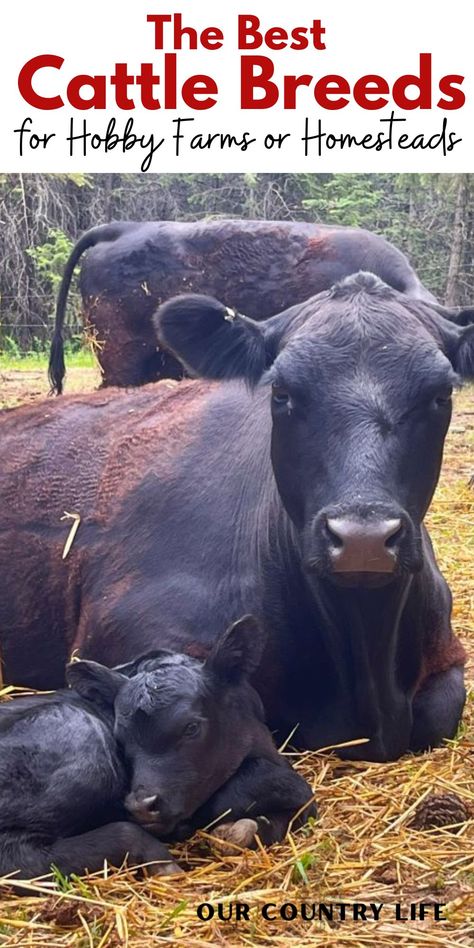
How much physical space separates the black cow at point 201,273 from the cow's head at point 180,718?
6.18m

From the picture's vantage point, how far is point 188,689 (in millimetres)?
3678

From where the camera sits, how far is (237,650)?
3836mm

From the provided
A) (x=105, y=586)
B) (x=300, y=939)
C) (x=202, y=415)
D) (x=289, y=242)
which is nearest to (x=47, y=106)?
(x=289, y=242)

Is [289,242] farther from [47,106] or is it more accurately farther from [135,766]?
[135,766]

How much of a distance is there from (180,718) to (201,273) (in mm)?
6962

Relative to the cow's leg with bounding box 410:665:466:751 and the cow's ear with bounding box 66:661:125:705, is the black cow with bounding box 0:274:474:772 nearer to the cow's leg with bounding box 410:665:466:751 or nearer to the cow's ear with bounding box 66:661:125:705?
the cow's leg with bounding box 410:665:466:751

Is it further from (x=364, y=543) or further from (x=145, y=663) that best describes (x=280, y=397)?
(x=145, y=663)

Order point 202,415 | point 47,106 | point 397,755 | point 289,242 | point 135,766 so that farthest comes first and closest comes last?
point 289,242 < point 47,106 < point 202,415 < point 397,755 < point 135,766

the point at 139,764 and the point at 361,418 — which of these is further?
the point at 361,418

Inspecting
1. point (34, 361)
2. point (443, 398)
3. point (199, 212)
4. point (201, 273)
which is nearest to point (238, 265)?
point (201, 273)

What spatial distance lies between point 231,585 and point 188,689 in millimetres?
864

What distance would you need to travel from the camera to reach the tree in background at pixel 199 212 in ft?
64.3

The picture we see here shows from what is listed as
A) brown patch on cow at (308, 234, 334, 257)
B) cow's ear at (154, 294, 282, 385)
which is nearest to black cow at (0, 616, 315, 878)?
cow's ear at (154, 294, 282, 385)

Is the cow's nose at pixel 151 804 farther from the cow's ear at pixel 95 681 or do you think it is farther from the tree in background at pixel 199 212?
the tree in background at pixel 199 212
